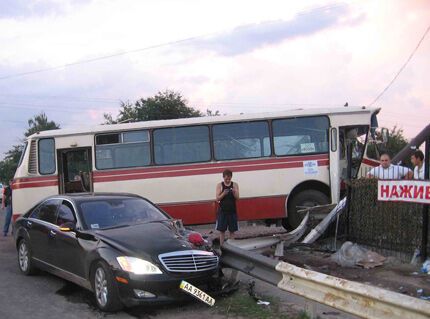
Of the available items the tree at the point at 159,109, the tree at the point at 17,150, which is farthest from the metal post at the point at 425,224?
the tree at the point at 17,150

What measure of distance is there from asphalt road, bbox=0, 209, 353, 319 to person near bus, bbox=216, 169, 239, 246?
1.76 m

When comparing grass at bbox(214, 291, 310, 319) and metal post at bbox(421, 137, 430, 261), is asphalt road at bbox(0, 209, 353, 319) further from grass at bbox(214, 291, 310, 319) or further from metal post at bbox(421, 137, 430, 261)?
metal post at bbox(421, 137, 430, 261)

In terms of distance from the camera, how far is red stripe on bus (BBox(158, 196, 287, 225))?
13227 millimetres

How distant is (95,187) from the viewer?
13523 mm

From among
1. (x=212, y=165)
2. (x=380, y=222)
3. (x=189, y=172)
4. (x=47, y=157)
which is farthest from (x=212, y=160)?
(x=380, y=222)

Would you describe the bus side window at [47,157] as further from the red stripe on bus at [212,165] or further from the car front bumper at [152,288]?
the car front bumper at [152,288]

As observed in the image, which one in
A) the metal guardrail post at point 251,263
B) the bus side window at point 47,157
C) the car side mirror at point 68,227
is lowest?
the metal guardrail post at point 251,263

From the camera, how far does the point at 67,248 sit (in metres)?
7.94

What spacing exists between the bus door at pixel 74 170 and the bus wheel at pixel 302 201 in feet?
16.9

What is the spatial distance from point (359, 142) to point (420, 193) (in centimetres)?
553

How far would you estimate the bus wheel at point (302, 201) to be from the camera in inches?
514

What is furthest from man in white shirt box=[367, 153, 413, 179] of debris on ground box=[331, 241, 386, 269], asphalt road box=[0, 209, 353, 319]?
asphalt road box=[0, 209, 353, 319]

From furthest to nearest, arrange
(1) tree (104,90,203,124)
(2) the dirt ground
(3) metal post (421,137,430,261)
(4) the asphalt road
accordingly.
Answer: (1) tree (104,90,203,124) → (3) metal post (421,137,430,261) → (2) the dirt ground → (4) the asphalt road

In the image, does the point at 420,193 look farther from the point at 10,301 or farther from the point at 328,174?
the point at 10,301
